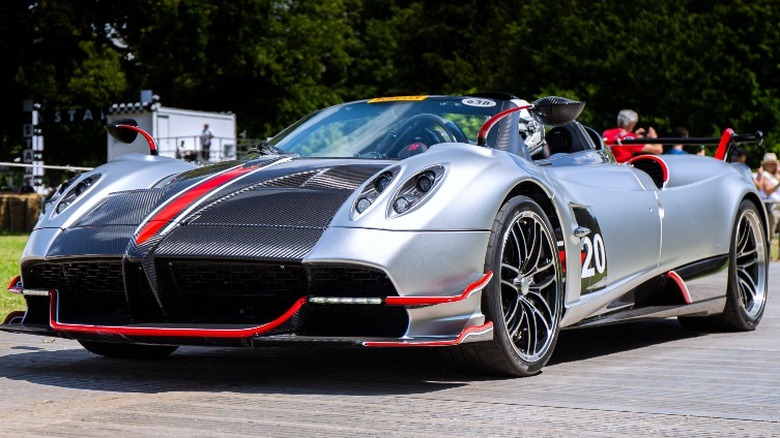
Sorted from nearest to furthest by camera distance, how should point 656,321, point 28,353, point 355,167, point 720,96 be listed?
point 355,167
point 28,353
point 656,321
point 720,96

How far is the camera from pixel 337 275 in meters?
5.01

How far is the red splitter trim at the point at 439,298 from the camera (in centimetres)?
496

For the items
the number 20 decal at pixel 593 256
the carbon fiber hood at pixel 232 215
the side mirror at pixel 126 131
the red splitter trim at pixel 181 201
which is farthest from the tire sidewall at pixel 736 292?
the side mirror at pixel 126 131

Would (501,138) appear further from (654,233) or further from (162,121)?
(162,121)

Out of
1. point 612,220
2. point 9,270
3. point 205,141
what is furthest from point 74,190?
point 205,141

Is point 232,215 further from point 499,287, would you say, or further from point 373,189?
point 499,287

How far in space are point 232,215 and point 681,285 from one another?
108 inches

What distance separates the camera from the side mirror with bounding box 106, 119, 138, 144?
6.52m

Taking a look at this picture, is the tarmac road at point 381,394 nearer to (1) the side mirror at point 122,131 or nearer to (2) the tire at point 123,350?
(2) the tire at point 123,350

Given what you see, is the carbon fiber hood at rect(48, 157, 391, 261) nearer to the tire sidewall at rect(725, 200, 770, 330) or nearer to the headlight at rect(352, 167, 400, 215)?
the headlight at rect(352, 167, 400, 215)

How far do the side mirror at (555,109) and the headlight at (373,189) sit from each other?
2.60 ft

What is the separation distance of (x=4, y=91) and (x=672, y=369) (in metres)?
30.4

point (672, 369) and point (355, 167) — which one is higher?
point (355, 167)

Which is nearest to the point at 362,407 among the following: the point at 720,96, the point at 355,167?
the point at 355,167
